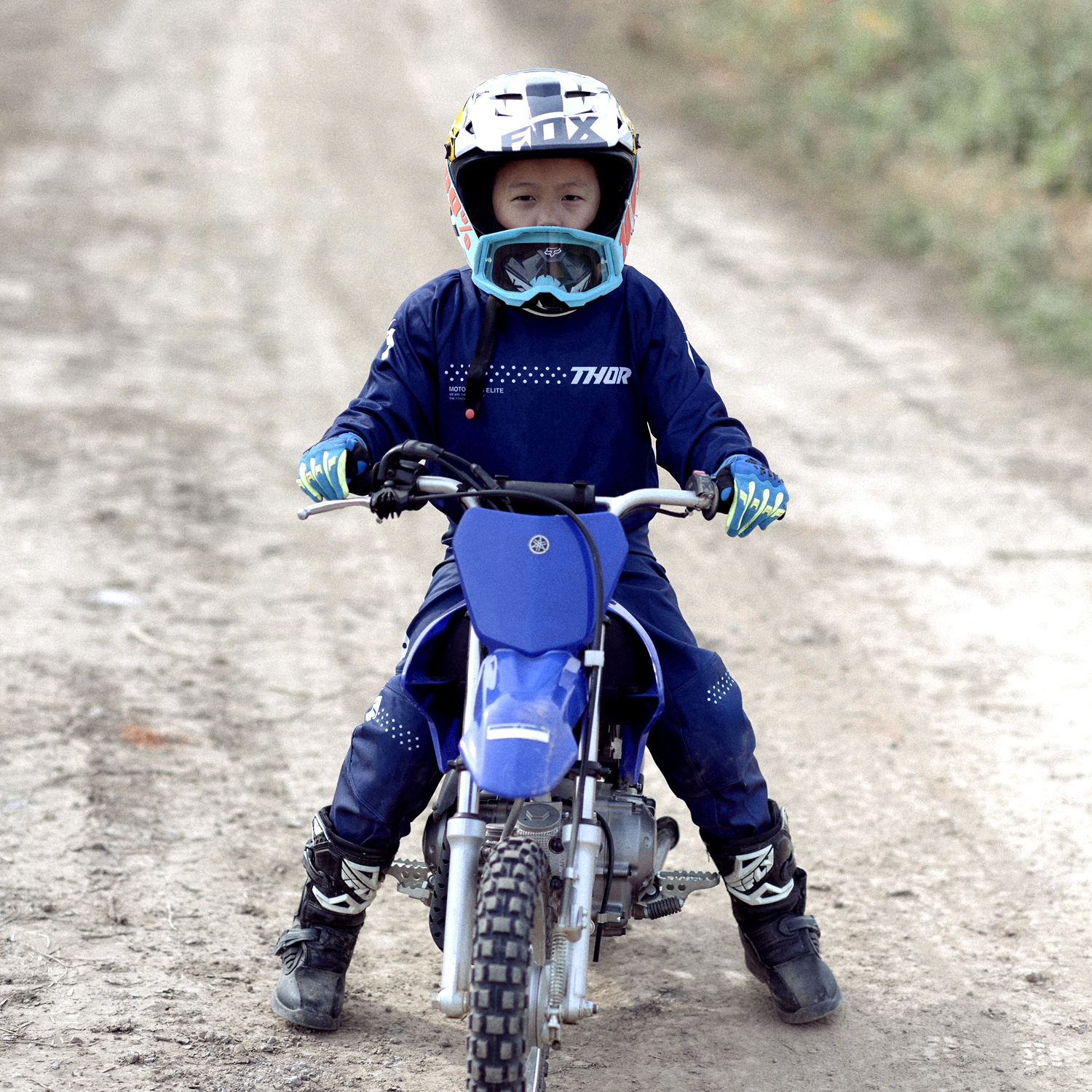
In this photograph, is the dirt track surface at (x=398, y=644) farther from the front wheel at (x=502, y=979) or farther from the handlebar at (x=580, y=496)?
the handlebar at (x=580, y=496)

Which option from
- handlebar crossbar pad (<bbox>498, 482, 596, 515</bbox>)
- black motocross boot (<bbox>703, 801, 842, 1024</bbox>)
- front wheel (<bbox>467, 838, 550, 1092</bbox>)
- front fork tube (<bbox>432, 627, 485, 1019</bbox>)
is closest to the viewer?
front wheel (<bbox>467, 838, 550, 1092</bbox>)

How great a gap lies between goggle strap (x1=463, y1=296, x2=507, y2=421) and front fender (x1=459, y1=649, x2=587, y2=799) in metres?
0.75

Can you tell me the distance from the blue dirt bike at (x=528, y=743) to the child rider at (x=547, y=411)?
178 millimetres

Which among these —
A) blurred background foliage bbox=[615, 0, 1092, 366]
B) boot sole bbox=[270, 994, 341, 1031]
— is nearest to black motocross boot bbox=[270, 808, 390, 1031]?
boot sole bbox=[270, 994, 341, 1031]

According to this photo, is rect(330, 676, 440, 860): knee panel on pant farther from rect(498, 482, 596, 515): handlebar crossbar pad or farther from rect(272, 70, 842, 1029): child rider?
rect(498, 482, 596, 515): handlebar crossbar pad

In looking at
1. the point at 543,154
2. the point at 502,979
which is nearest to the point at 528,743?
the point at 502,979

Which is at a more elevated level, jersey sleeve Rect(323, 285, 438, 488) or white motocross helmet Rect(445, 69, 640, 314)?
white motocross helmet Rect(445, 69, 640, 314)

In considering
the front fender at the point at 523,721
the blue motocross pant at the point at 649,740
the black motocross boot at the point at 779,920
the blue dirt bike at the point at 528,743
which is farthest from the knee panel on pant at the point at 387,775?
the black motocross boot at the point at 779,920

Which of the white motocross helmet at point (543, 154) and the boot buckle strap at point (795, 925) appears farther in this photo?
the boot buckle strap at point (795, 925)

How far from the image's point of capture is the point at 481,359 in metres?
3.30

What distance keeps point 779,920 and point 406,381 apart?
1.73 meters

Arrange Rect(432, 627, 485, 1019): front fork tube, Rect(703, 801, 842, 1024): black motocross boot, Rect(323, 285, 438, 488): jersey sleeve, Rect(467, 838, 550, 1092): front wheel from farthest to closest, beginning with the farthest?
Rect(703, 801, 842, 1024): black motocross boot → Rect(323, 285, 438, 488): jersey sleeve → Rect(432, 627, 485, 1019): front fork tube → Rect(467, 838, 550, 1092): front wheel

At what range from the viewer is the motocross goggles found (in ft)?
10.6

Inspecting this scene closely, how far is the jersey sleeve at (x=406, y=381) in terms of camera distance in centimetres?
332
